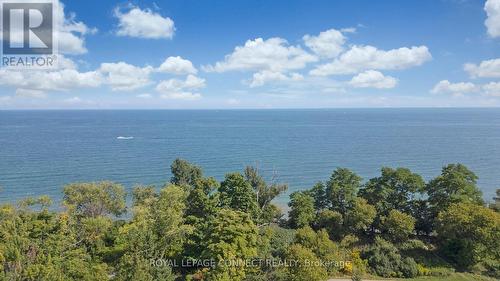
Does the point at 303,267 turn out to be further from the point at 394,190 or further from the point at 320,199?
the point at 394,190

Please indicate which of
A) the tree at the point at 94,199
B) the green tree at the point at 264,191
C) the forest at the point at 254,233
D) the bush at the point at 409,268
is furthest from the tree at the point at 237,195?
the bush at the point at 409,268

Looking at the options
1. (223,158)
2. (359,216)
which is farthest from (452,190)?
(223,158)

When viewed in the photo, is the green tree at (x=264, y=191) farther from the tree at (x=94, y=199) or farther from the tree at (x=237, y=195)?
the tree at (x=94, y=199)

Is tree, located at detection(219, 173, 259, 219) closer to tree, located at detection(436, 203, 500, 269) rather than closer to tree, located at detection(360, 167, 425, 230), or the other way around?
tree, located at detection(360, 167, 425, 230)

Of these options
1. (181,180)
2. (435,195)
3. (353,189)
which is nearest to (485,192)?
(435,195)

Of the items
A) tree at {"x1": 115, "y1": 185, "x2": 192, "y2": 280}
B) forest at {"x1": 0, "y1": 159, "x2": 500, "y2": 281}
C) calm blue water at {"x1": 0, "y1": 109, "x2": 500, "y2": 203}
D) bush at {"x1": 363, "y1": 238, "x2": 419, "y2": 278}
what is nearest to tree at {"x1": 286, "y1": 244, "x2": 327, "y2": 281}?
forest at {"x1": 0, "y1": 159, "x2": 500, "y2": 281}
